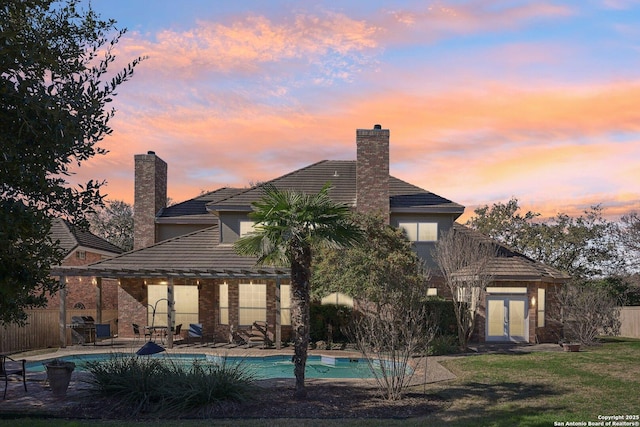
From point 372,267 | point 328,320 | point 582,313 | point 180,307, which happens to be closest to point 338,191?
point 328,320

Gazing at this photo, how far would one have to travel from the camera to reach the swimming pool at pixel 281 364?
710 inches

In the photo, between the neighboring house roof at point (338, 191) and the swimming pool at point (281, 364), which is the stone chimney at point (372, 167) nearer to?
the neighboring house roof at point (338, 191)

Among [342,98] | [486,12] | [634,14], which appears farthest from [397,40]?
[634,14]

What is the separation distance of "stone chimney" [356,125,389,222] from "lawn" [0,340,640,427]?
28.9ft

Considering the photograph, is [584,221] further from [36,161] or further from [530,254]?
[36,161]

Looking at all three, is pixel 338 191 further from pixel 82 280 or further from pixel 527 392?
pixel 527 392

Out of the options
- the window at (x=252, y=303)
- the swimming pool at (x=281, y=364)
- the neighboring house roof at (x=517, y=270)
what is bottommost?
the swimming pool at (x=281, y=364)

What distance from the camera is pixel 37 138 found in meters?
8.21

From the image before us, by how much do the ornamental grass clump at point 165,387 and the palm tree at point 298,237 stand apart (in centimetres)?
158

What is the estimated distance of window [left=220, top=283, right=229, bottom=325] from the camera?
2623cm

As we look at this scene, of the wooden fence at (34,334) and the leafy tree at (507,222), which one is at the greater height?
the leafy tree at (507,222)

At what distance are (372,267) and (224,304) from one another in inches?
308

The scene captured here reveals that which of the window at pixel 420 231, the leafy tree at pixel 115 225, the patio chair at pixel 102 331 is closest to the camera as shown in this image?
the patio chair at pixel 102 331

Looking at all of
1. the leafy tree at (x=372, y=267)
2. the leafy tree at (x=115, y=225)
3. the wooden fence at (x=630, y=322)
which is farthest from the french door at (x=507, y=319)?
the leafy tree at (x=115, y=225)
